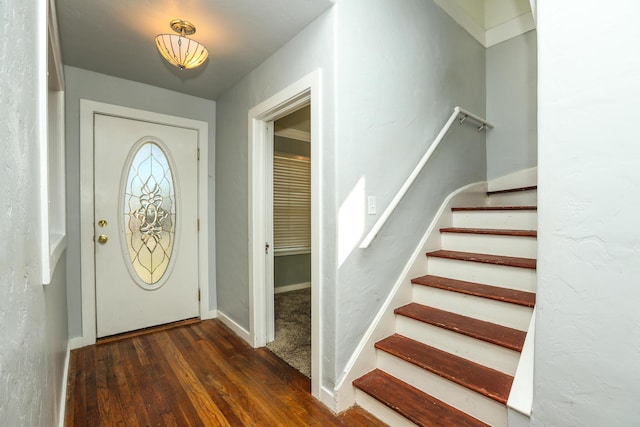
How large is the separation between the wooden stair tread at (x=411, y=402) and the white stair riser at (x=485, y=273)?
0.83 m

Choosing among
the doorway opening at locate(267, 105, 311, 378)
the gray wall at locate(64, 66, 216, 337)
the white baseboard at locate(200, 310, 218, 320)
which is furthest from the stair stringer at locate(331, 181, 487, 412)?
A: the gray wall at locate(64, 66, 216, 337)

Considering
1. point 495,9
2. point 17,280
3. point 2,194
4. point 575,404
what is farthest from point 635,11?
point 495,9

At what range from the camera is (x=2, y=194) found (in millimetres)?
584

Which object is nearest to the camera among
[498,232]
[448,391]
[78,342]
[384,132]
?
[448,391]

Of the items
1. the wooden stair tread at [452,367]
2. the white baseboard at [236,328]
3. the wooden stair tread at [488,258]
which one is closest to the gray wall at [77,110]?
the white baseboard at [236,328]

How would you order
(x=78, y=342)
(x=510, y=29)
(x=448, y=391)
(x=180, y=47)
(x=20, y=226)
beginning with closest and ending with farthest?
(x=20, y=226) < (x=448, y=391) < (x=180, y=47) < (x=78, y=342) < (x=510, y=29)

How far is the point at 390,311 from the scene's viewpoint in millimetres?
2004

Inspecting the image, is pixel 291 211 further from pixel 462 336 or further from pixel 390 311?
pixel 462 336

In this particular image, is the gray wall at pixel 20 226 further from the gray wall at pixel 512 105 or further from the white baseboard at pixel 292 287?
the gray wall at pixel 512 105

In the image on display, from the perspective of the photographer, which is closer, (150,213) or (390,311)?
(390,311)

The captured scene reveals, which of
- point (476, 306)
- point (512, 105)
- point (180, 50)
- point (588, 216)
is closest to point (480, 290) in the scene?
point (476, 306)

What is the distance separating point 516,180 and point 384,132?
1.94m

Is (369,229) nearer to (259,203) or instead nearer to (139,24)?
(259,203)

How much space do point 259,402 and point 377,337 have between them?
840 millimetres
